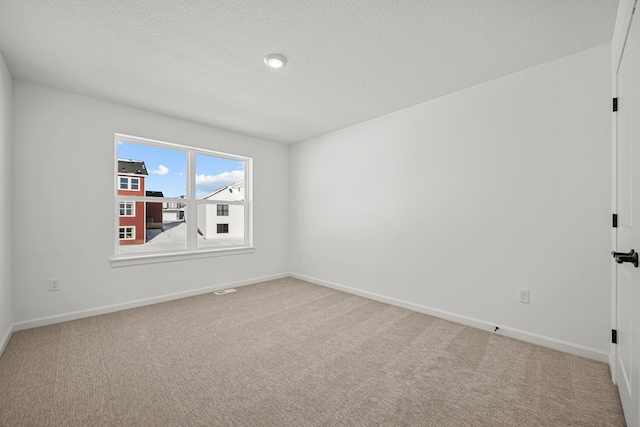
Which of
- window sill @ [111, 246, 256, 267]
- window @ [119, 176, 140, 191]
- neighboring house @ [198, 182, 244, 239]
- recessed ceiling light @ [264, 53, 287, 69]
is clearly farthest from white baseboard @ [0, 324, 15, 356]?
recessed ceiling light @ [264, 53, 287, 69]

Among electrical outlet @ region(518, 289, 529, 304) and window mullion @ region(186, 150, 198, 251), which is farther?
window mullion @ region(186, 150, 198, 251)

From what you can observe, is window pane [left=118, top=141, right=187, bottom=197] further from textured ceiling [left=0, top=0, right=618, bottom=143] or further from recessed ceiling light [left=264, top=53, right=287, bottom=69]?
recessed ceiling light [left=264, top=53, right=287, bottom=69]

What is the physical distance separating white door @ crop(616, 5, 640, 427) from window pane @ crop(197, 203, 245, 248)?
430 cm

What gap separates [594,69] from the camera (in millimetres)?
2104

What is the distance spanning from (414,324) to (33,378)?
311 centimetres

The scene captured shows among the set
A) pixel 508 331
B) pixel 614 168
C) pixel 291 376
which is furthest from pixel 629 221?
pixel 291 376

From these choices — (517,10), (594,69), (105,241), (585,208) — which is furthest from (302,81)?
(105,241)

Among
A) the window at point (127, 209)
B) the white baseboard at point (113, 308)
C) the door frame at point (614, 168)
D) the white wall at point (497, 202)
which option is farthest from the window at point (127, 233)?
the door frame at point (614, 168)

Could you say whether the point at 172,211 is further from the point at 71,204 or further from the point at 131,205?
the point at 71,204

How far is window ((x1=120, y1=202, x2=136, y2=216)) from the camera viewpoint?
3.38 metres

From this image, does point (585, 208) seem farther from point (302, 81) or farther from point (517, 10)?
point (302, 81)

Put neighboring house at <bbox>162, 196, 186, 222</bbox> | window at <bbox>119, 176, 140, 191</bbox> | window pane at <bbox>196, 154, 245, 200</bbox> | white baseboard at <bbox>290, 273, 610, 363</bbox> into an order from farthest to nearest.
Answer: window pane at <bbox>196, 154, 245, 200</bbox> < neighboring house at <bbox>162, 196, 186, 222</bbox> < window at <bbox>119, 176, 140, 191</bbox> < white baseboard at <bbox>290, 273, 610, 363</bbox>

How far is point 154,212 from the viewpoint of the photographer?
11.9 ft

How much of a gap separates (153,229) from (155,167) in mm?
847
